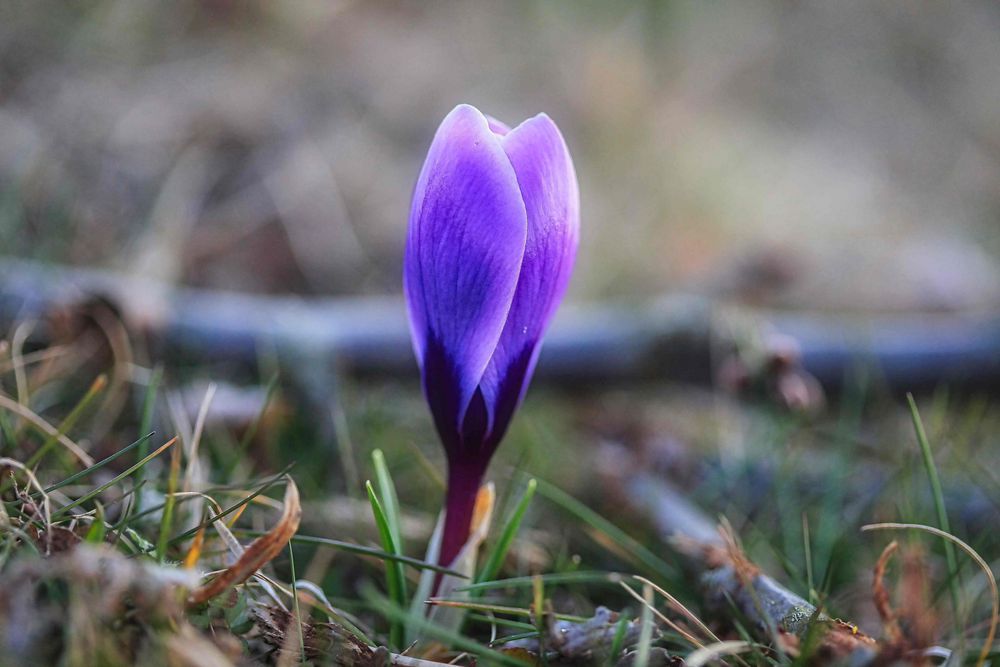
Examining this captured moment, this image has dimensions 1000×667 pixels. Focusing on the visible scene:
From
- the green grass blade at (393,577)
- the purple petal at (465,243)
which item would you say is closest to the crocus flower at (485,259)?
the purple petal at (465,243)

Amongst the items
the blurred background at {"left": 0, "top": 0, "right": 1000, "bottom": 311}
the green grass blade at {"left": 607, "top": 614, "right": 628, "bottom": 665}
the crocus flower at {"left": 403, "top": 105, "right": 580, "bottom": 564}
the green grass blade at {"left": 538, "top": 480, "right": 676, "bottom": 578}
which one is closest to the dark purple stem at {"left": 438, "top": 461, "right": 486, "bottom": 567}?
the crocus flower at {"left": 403, "top": 105, "right": 580, "bottom": 564}

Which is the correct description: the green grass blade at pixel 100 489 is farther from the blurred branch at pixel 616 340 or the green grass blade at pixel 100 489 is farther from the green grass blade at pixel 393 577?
the blurred branch at pixel 616 340

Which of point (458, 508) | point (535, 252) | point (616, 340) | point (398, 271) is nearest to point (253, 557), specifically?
point (458, 508)

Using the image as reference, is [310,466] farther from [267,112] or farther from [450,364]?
[267,112]

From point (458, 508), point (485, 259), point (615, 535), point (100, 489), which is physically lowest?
point (615, 535)

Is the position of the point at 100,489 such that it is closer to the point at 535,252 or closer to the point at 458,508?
the point at 458,508

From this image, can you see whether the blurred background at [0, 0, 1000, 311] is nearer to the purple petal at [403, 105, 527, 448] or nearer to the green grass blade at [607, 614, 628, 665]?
the purple petal at [403, 105, 527, 448]

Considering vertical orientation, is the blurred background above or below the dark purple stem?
above

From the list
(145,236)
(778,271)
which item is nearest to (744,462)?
(778,271)
